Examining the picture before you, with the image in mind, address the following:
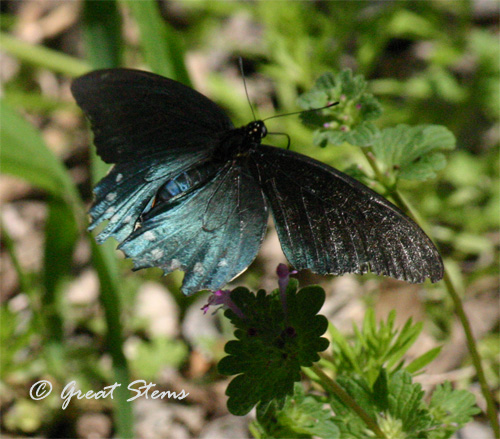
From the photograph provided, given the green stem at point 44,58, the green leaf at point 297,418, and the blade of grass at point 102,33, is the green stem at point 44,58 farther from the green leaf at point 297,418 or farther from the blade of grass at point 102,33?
the green leaf at point 297,418

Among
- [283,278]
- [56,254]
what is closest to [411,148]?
[283,278]

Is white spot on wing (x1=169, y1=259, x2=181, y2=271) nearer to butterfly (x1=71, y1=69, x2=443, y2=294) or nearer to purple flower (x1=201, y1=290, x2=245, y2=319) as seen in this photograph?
butterfly (x1=71, y1=69, x2=443, y2=294)

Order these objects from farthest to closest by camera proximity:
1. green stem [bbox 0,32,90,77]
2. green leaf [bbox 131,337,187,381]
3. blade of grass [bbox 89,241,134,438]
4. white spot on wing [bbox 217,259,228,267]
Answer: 1. green stem [bbox 0,32,90,77]
2. green leaf [bbox 131,337,187,381]
3. blade of grass [bbox 89,241,134,438]
4. white spot on wing [bbox 217,259,228,267]

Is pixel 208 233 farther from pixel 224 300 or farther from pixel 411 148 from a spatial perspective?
pixel 411 148

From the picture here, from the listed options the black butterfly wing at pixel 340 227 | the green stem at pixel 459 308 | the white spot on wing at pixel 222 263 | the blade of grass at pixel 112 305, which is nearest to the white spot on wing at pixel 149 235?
the white spot on wing at pixel 222 263

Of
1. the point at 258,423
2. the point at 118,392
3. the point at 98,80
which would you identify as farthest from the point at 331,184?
the point at 118,392

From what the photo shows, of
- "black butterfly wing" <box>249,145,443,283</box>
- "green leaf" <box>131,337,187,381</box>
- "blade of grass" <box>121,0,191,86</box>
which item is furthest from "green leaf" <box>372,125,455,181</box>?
"green leaf" <box>131,337,187,381</box>

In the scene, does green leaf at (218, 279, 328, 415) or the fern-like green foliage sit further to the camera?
the fern-like green foliage
